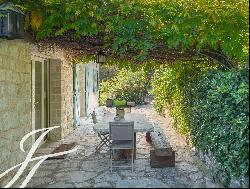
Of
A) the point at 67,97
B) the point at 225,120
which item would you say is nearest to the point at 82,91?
the point at 67,97

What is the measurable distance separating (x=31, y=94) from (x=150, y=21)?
299cm

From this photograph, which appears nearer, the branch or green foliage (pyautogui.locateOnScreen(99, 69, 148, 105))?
the branch

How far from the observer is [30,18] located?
209 inches

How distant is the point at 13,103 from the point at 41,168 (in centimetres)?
134

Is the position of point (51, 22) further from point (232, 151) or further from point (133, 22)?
point (232, 151)

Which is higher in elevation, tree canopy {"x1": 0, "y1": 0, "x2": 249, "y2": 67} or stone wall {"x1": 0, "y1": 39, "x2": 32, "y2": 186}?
tree canopy {"x1": 0, "y1": 0, "x2": 249, "y2": 67}

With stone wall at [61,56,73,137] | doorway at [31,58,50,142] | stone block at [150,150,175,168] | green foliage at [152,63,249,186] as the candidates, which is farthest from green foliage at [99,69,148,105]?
stone block at [150,150,175,168]

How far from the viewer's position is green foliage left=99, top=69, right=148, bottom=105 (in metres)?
18.8

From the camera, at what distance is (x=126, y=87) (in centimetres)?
1900

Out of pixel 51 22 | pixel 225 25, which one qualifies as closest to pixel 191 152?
pixel 225 25

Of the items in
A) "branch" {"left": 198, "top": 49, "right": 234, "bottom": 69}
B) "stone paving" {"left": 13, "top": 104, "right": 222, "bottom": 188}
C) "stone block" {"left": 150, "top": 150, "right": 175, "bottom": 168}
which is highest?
"branch" {"left": 198, "top": 49, "right": 234, "bottom": 69}

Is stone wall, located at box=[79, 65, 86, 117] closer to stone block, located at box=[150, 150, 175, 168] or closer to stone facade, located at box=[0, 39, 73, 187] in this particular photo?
stone facade, located at box=[0, 39, 73, 187]

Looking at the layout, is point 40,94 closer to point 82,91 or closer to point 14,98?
point 14,98

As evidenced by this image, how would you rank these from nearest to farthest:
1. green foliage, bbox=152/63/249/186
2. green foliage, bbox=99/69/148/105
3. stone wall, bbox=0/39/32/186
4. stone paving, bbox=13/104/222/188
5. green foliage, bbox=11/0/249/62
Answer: green foliage, bbox=152/63/249/186
green foliage, bbox=11/0/249/62
stone wall, bbox=0/39/32/186
stone paving, bbox=13/104/222/188
green foliage, bbox=99/69/148/105
